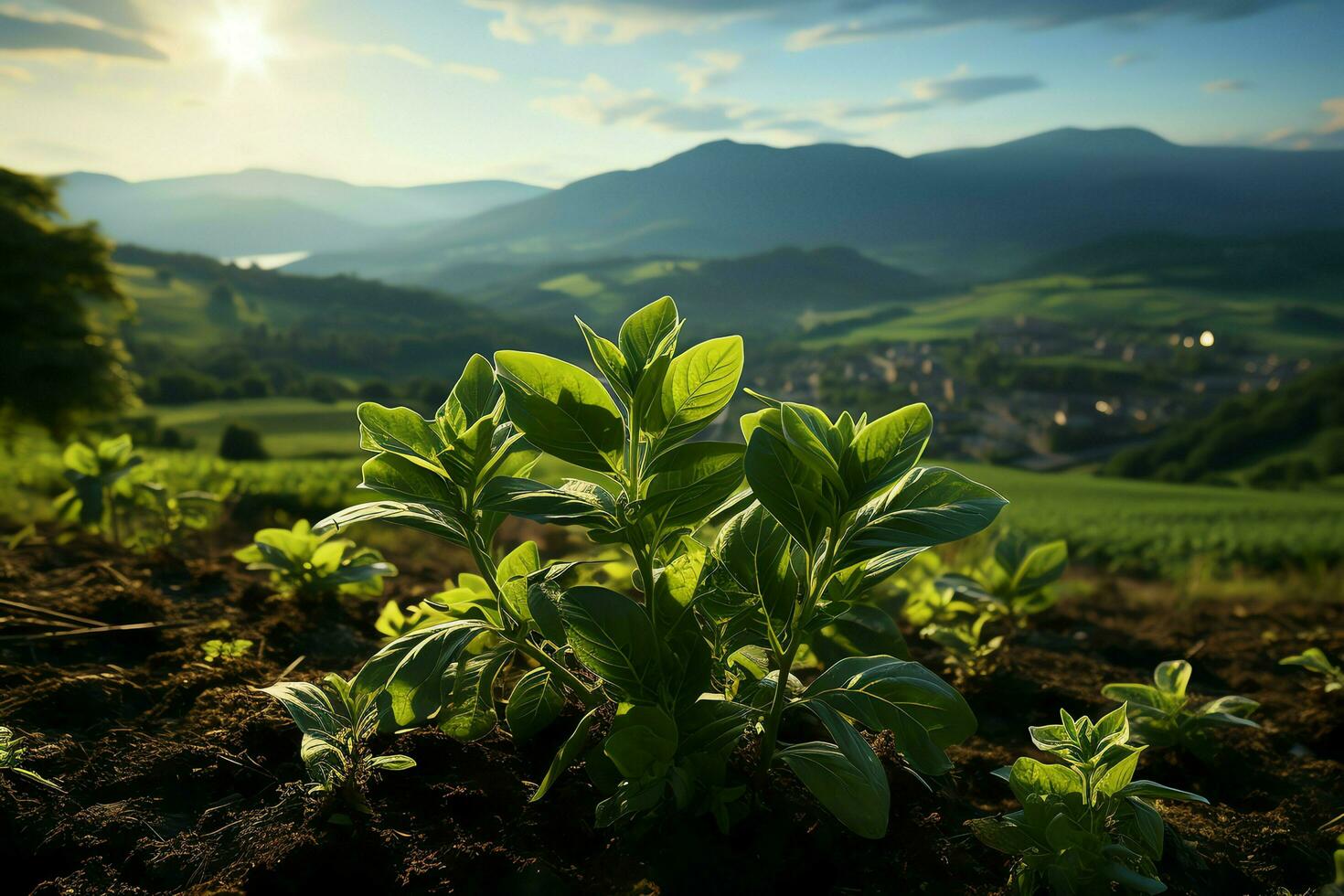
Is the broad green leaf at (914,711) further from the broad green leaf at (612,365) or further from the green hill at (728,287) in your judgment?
the green hill at (728,287)

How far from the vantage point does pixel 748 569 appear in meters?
1.51

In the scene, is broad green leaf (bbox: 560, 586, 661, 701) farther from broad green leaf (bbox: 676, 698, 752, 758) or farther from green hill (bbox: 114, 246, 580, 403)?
green hill (bbox: 114, 246, 580, 403)

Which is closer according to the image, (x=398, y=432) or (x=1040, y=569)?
(x=398, y=432)

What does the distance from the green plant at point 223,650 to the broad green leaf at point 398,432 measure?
117cm

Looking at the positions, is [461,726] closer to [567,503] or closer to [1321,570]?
[567,503]

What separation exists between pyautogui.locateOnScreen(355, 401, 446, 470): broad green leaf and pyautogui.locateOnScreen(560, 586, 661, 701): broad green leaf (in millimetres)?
404

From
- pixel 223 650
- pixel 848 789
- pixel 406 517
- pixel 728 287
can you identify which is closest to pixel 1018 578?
pixel 848 789

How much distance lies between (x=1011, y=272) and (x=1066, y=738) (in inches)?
3704

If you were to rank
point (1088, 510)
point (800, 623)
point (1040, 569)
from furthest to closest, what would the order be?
point (1088, 510), point (1040, 569), point (800, 623)

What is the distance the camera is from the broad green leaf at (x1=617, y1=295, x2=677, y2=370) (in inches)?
56.8

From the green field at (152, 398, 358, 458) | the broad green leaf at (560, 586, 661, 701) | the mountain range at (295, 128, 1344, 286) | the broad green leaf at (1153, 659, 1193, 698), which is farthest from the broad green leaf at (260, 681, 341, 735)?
the mountain range at (295, 128, 1344, 286)

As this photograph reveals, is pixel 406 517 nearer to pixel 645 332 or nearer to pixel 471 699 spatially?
pixel 471 699

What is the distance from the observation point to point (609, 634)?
1.33 meters

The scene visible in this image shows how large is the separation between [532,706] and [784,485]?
2.50 feet
